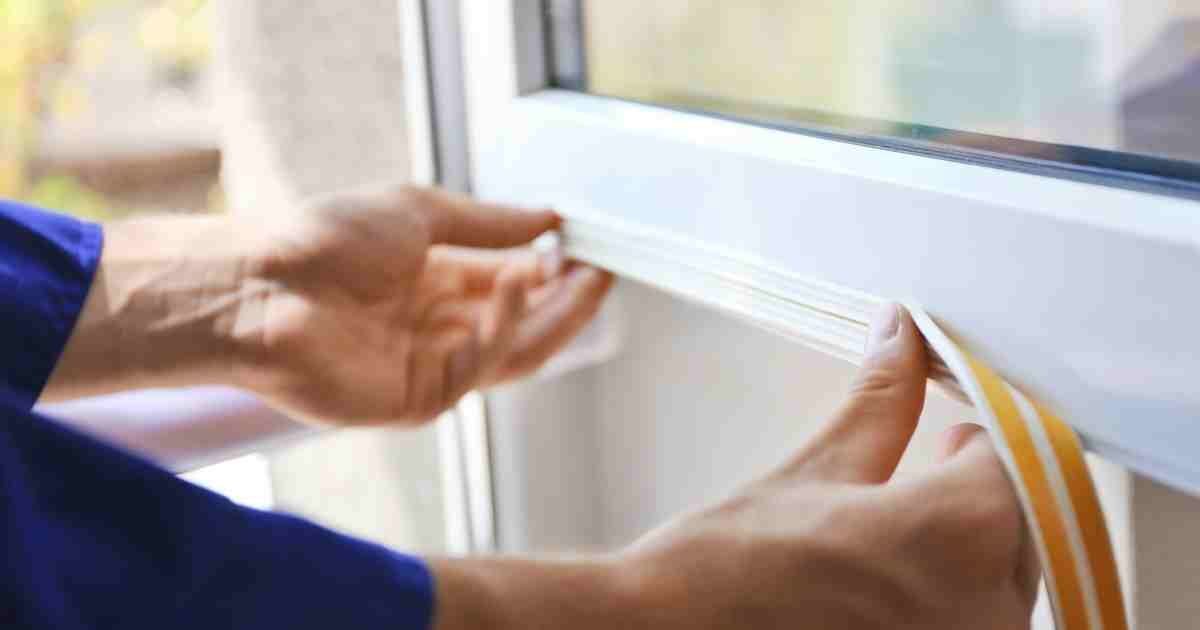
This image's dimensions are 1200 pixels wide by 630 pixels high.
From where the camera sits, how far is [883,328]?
484mm

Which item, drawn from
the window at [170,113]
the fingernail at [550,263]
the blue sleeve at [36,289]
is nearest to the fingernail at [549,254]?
the fingernail at [550,263]

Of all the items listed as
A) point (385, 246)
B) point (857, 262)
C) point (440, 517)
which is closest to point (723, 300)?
point (857, 262)

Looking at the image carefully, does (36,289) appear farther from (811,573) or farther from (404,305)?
(811,573)

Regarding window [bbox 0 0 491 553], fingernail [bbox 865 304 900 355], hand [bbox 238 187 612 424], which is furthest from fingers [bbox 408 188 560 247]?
fingernail [bbox 865 304 900 355]

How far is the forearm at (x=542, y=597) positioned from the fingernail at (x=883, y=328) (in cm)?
13

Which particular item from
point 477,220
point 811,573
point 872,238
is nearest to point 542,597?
point 811,573

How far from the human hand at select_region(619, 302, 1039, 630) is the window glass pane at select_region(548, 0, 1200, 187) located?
4.9 inches

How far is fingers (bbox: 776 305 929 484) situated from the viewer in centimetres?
45

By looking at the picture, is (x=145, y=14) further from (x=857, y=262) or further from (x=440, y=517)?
(x=857, y=262)

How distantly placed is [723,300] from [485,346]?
A: 0.59 feet

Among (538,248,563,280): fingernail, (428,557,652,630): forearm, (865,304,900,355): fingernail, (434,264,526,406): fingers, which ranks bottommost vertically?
(434,264,526,406): fingers

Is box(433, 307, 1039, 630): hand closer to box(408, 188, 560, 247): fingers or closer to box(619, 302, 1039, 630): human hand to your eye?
box(619, 302, 1039, 630): human hand

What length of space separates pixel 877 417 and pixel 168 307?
385mm

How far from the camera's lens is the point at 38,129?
788 millimetres
